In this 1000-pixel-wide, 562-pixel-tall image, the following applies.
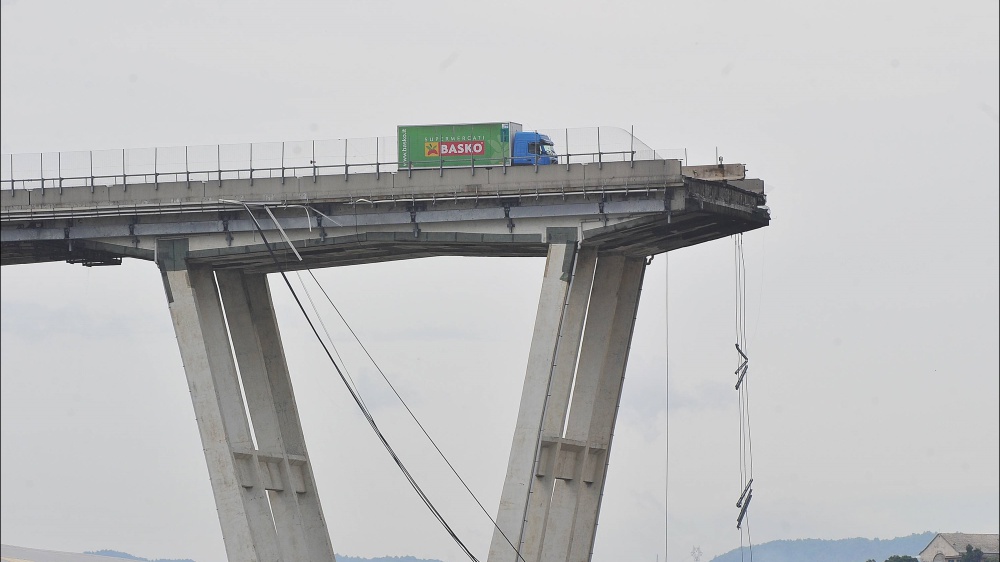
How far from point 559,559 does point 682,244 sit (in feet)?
53.2

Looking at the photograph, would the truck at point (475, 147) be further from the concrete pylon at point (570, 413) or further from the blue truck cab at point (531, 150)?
the concrete pylon at point (570, 413)

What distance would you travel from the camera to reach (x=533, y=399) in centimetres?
7056

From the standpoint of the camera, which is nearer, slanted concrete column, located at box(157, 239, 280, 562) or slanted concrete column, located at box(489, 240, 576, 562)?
slanted concrete column, located at box(489, 240, 576, 562)

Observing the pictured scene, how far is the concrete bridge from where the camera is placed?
70.6 m

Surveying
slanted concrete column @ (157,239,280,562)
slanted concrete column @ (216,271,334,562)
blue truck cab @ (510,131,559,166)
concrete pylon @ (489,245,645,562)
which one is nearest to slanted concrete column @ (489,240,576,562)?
concrete pylon @ (489,245,645,562)

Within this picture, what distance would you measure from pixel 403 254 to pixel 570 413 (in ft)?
36.8

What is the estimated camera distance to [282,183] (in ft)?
241

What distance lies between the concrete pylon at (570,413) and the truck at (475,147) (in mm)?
4621

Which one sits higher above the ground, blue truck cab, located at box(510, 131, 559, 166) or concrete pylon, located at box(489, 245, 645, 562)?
blue truck cab, located at box(510, 131, 559, 166)

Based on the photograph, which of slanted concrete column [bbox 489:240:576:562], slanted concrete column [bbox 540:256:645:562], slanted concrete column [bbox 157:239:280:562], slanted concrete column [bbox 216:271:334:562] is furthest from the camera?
slanted concrete column [bbox 216:271:334:562]

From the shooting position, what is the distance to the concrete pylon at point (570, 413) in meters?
70.3

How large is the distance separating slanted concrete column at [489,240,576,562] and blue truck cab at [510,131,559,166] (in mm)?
3976

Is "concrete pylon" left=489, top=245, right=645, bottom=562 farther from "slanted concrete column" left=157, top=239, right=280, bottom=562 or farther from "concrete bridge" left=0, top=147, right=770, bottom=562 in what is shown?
"slanted concrete column" left=157, top=239, right=280, bottom=562

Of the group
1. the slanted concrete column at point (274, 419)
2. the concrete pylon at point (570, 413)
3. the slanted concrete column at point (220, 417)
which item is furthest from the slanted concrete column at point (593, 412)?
the slanted concrete column at point (220, 417)
